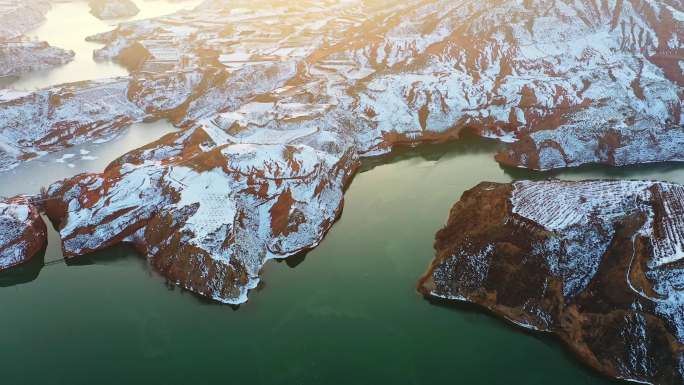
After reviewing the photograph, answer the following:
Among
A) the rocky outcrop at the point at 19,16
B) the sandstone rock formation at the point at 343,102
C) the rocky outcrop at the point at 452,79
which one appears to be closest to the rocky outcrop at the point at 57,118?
the sandstone rock formation at the point at 343,102

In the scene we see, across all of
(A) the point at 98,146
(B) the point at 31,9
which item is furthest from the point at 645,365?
(B) the point at 31,9

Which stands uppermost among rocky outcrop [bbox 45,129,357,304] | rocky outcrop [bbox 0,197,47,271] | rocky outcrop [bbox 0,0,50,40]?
rocky outcrop [bbox 45,129,357,304]

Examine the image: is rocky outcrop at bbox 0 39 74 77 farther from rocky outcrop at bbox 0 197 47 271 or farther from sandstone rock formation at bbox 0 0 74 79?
rocky outcrop at bbox 0 197 47 271

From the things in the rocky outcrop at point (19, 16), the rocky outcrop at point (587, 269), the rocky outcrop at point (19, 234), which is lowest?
the rocky outcrop at point (19, 16)

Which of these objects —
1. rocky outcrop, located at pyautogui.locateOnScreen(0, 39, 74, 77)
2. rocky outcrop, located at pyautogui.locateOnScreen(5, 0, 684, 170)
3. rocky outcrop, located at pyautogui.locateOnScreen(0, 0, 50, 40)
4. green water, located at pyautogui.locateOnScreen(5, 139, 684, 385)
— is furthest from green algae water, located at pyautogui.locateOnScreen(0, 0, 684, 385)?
rocky outcrop, located at pyautogui.locateOnScreen(0, 0, 50, 40)

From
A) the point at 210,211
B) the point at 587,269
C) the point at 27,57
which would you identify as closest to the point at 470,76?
the point at 587,269

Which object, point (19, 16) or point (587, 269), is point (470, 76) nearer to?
point (587, 269)

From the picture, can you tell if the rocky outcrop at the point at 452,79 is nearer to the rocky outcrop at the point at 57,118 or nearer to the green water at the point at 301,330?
the rocky outcrop at the point at 57,118
